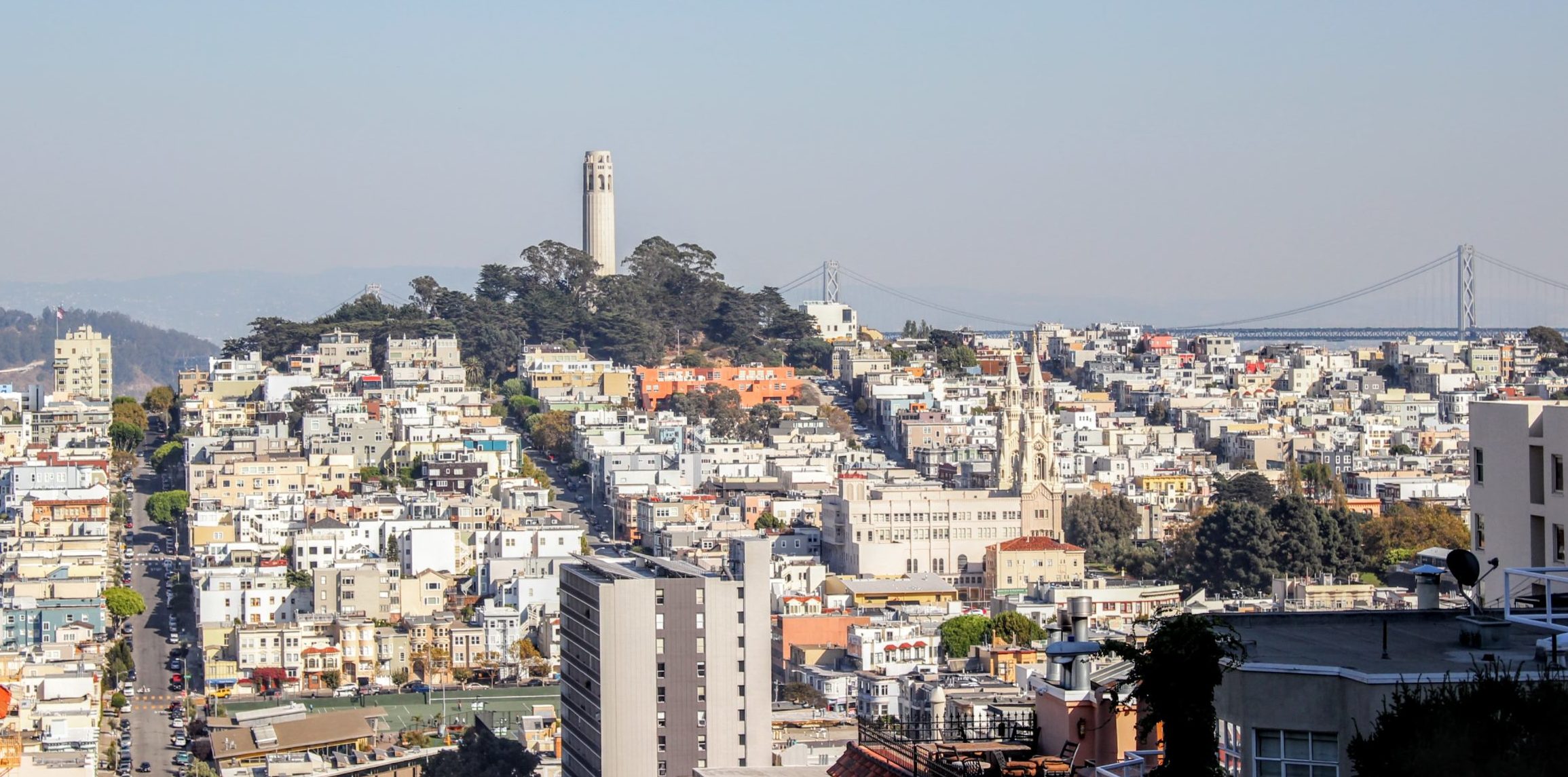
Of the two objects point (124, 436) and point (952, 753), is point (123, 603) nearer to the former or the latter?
point (124, 436)

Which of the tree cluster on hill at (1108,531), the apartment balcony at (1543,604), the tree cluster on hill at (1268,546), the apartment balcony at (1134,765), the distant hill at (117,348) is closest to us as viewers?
the apartment balcony at (1543,604)

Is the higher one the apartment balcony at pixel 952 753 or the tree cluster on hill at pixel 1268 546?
the apartment balcony at pixel 952 753

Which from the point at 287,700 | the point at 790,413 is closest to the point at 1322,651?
the point at 287,700

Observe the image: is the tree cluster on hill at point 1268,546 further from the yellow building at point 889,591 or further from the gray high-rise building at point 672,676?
the gray high-rise building at point 672,676

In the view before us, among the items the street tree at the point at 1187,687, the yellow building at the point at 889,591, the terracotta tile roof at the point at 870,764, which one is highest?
the street tree at the point at 1187,687

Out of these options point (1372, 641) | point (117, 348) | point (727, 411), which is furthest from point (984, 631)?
point (117, 348)

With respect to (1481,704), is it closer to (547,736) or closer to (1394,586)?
(547,736)

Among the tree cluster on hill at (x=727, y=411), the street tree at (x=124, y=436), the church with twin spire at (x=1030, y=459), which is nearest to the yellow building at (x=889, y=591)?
the church with twin spire at (x=1030, y=459)
